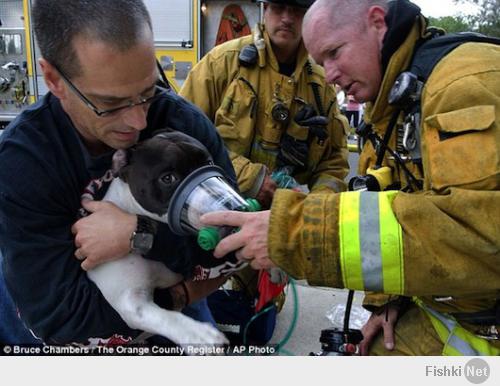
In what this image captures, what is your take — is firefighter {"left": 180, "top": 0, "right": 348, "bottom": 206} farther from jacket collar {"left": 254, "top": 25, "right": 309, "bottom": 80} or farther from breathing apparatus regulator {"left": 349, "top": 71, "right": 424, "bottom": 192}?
breathing apparatus regulator {"left": 349, "top": 71, "right": 424, "bottom": 192}

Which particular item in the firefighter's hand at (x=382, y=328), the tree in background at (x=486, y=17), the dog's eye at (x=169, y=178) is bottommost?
the tree in background at (x=486, y=17)

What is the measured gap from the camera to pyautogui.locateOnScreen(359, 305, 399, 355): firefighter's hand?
6.99ft

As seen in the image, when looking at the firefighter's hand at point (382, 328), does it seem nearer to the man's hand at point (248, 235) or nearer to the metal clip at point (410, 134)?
the metal clip at point (410, 134)

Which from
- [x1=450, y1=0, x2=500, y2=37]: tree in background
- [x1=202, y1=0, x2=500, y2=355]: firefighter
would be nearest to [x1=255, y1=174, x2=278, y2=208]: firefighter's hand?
[x1=202, y1=0, x2=500, y2=355]: firefighter

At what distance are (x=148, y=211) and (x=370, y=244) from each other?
2.40ft

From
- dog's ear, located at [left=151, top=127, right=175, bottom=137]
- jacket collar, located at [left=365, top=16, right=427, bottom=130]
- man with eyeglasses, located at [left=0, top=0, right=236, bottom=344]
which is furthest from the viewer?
jacket collar, located at [left=365, top=16, right=427, bottom=130]

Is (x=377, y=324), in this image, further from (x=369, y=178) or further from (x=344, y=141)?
(x=344, y=141)

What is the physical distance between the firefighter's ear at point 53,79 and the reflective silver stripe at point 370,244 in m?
1.04

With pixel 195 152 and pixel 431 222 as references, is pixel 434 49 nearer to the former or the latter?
pixel 431 222

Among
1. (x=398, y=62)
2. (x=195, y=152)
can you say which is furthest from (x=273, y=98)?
(x=195, y=152)

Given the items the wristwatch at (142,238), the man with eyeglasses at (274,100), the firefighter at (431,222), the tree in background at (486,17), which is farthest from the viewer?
the tree in background at (486,17)

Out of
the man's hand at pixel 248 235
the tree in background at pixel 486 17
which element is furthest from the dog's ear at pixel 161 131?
the tree in background at pixel 486 17

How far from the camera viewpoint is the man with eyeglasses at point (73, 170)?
148cm

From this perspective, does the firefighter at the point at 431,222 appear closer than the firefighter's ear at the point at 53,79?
Yes
